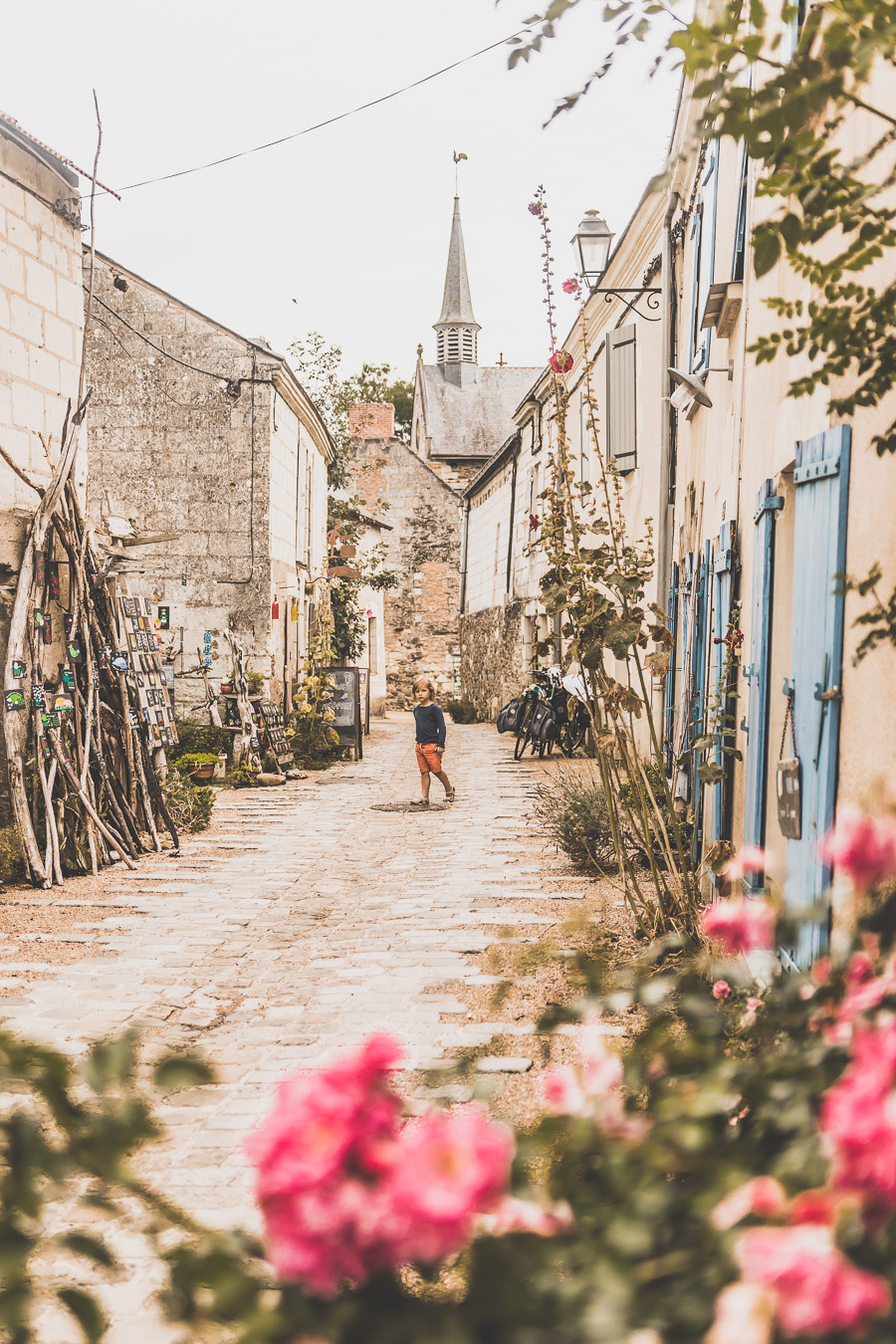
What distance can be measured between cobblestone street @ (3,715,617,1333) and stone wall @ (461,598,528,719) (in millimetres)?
12325

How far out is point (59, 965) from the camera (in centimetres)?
545

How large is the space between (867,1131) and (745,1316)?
0.19 meters

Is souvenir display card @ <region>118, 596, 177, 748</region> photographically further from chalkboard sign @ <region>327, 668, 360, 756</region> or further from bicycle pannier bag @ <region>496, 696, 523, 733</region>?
bicycle pannier bag @ <region>496, 696, 523, 733</region>

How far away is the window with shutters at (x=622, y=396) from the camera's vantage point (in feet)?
40.7

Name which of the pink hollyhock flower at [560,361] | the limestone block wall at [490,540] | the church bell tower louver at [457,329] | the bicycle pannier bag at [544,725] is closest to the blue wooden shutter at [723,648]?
the pink hollyhock flower at [560,361]

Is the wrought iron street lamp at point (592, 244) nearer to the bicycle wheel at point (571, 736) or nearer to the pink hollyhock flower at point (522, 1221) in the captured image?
the bicycle wheel at point (571, 736)

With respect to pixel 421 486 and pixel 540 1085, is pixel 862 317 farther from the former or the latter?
pixel 421 486

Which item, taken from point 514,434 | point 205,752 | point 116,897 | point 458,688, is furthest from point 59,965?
point 458,688

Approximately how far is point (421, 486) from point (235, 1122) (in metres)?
29.9

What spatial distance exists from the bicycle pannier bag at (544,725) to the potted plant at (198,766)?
4.93 metres

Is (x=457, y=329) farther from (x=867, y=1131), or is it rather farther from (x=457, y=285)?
(x=867, y=1131)

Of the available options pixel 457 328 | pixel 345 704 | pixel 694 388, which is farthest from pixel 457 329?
pixel 694 388

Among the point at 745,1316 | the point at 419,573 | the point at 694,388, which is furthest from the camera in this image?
the point at 419,573

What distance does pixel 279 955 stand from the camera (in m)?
5.76
